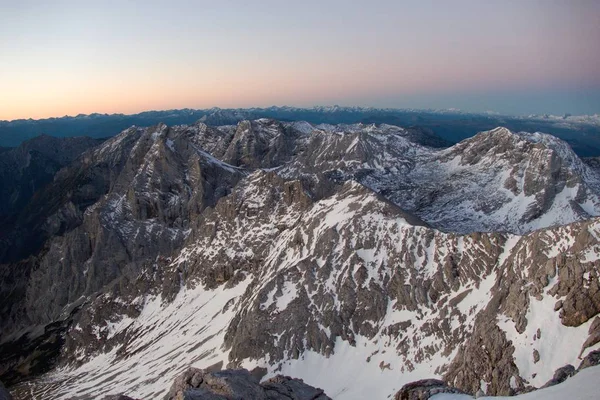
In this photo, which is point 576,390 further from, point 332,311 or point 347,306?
point 332,311

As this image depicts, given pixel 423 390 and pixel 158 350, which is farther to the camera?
Result: pixel 158 350

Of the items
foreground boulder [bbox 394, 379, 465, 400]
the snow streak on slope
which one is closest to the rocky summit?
foreground boulder [bbox 394, 379, 465, 400]

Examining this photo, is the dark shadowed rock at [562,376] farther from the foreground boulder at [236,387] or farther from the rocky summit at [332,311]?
the foreground boulder at [236,387]

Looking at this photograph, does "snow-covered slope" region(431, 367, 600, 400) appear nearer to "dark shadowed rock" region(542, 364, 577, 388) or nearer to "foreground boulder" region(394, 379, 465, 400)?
"foreground boulder" region(394, 379, 465, 400)

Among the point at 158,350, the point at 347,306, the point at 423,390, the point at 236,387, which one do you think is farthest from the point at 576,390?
the point at 158,350

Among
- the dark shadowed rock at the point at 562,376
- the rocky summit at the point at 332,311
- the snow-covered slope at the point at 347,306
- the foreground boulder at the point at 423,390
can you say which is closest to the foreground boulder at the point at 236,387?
the rocky summit at the point at 332,311

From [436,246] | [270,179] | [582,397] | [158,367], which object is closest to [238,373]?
[582,397]

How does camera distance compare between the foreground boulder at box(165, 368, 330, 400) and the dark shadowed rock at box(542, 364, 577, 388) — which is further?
the foreground boulder at box(165, 368, 330, 400)
